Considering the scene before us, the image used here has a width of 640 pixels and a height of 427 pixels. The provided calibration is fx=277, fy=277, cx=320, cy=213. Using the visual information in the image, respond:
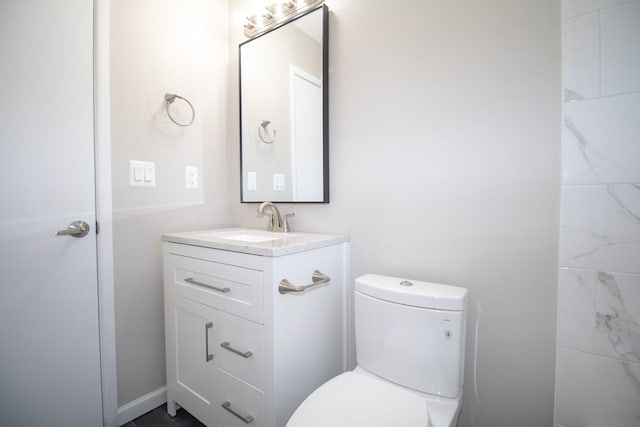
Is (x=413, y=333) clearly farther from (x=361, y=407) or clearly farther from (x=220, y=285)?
(x=220, y=285)

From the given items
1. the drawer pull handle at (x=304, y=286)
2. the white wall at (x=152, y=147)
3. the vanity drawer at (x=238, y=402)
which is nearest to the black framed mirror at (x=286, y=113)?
the white wall at (x=152, y=147)

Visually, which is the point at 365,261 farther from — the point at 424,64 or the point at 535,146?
the point at 424,64

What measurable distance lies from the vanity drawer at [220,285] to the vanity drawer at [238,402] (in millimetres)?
277

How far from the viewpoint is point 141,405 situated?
4.65 feet

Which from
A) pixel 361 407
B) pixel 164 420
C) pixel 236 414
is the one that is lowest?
pixel 164 420

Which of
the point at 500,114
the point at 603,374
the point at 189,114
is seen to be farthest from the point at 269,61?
the point at 603,374

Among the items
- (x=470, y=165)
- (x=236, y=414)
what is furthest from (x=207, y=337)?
(x=470, y=165)

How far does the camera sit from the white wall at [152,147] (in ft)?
4.48

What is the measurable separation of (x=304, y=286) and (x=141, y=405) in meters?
1.16

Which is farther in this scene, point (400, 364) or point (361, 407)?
point (400, 364)

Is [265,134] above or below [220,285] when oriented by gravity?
above

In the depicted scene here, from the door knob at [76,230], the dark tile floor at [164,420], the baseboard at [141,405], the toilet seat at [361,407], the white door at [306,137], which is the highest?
the white door at [306,137]

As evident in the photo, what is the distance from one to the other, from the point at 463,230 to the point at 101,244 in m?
1.60

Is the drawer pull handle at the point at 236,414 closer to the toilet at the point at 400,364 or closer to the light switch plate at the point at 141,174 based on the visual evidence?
the toilet at the point at 400,364
